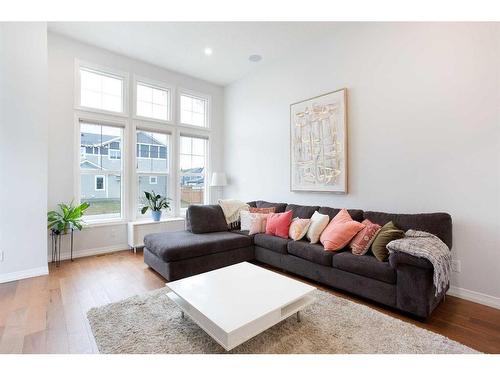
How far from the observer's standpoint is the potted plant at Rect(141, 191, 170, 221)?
14.4 feet

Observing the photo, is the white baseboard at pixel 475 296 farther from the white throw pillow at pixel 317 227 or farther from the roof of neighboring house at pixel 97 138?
the roof of neighboring house at pixel 97 138

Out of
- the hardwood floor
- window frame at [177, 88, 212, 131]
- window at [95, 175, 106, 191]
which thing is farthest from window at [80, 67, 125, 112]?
the hardwood floor

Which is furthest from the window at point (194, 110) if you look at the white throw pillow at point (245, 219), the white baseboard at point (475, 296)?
the white baseboard at point (475, 296)

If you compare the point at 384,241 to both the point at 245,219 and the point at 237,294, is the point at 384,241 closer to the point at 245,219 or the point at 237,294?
the point at 237,294

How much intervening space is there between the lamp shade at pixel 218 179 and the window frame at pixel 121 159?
161cm

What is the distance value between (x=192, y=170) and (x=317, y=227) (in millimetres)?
3103

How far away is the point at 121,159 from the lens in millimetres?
4266

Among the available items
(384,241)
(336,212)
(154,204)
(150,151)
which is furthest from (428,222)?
(150,151)

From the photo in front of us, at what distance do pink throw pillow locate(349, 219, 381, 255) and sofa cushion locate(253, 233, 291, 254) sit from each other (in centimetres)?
83

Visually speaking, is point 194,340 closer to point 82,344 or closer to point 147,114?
point 82,344

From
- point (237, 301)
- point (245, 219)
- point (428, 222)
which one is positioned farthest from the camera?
point (245, 219)

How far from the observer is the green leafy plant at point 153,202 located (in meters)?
4.40

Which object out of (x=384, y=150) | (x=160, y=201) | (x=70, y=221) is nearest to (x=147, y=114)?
(x=160, y=201)

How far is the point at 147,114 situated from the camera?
14.9ft
